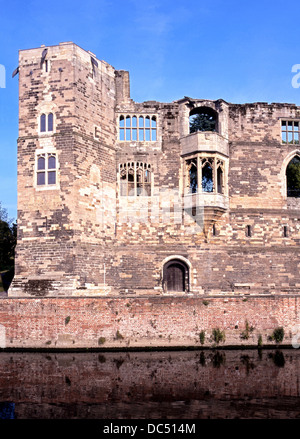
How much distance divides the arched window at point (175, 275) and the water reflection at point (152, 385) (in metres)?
7.51

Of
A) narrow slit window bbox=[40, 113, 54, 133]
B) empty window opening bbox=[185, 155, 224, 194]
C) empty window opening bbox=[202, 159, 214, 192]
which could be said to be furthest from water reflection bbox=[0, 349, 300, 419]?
empty window opening bbox=[202, 159, 214, 192]

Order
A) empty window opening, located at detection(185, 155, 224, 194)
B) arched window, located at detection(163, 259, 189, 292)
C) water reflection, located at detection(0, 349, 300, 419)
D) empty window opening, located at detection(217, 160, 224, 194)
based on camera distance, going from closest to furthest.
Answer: water reflection, located at detection(0, 349, 300, 419) < empty window opening, located at detection(185, 155, 224, 194) < arched window, located at detection(163, 259, 189, 292) < empty window opening, located at detection(217, 160, 224, 194)

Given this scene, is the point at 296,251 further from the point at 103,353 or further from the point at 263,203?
the point at 103,353

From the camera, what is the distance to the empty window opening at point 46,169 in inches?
1025

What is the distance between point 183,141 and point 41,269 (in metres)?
10.7

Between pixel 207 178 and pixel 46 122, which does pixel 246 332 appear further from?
pixel 207 178

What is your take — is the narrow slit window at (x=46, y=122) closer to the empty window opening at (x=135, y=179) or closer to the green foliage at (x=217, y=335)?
the empty window opening at (x=135, y=179)

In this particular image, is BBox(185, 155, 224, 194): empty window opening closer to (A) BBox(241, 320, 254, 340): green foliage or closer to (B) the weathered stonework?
(B) the weathered stonework

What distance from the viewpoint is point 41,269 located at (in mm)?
25312

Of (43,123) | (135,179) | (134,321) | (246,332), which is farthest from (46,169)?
(246,332)

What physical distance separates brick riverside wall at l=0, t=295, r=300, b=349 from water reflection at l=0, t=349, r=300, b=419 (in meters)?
0.78

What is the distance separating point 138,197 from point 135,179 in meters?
1.02

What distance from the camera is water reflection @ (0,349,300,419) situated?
1335 centimetres
